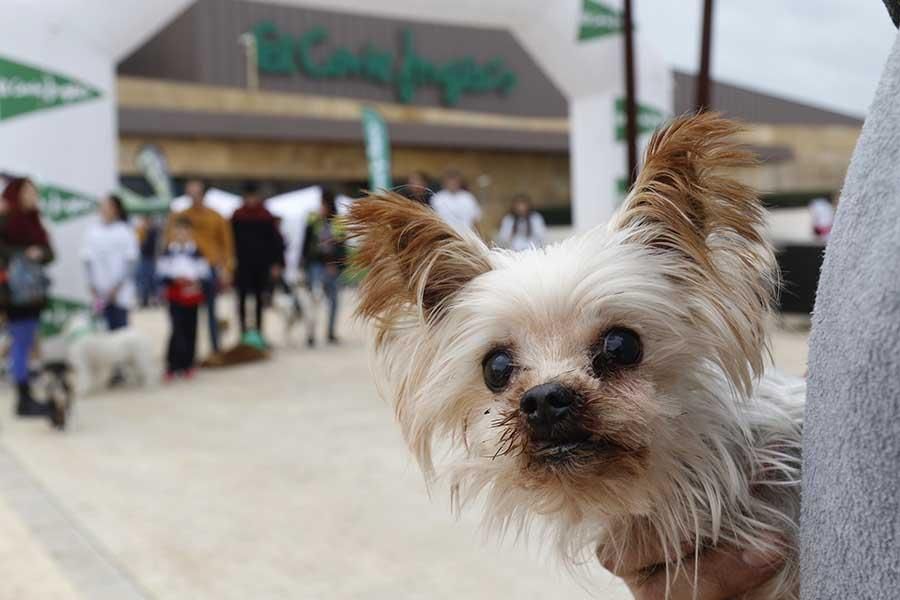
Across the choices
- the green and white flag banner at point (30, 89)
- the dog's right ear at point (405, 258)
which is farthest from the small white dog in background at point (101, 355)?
the dog's right ear at point (405, 258)

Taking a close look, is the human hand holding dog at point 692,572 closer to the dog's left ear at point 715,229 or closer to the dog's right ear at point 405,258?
the dog's left ear at point 715,229

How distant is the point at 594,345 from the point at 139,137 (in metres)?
24.6

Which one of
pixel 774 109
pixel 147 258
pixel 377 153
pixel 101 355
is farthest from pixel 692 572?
pixel 774 109

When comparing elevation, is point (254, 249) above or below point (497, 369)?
above

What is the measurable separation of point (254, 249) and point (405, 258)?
9160 millimetres

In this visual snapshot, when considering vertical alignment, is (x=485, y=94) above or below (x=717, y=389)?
A: above

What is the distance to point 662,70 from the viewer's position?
9648mm

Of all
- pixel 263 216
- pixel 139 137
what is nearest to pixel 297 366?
pixel 263 216

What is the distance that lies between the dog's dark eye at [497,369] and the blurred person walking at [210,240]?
8214 mm

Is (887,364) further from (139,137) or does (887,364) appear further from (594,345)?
(139,137)

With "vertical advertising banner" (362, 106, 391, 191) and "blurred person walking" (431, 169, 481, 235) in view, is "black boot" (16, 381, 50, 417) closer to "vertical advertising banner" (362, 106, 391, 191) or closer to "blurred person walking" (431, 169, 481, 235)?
"blurred person walking" (431, 169, 481, 235)

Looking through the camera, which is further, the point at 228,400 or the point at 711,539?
the point at 228,400

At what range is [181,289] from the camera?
9.12m

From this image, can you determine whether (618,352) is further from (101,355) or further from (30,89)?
(30,89)
